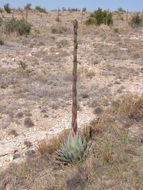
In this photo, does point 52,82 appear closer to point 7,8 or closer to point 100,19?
point 100,19

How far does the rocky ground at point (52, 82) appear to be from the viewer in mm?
8516

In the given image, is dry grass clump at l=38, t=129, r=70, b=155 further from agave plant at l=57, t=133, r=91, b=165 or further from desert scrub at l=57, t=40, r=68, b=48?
desert scrub at l=57, t=40, r=68, b=48

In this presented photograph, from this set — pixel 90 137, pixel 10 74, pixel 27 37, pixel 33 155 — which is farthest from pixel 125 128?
pixel 27 37

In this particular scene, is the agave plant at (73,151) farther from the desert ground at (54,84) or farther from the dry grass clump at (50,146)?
the desert ground at (54,84)

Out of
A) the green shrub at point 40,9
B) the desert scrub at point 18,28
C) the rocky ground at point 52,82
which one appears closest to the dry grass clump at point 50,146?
the rocky ground at point 52,82

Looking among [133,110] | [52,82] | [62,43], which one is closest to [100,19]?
[62,43]

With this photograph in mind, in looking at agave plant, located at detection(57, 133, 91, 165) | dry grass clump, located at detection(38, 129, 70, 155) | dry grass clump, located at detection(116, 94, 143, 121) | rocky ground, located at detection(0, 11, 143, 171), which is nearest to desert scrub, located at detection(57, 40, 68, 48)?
rocky ground, located at detection(0, 11, 143, 171)

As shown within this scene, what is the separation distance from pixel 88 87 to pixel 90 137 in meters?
4.82

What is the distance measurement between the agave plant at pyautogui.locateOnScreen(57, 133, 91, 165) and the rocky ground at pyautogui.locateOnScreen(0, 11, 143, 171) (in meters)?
1.25

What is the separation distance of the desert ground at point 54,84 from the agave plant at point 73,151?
863 millimetres

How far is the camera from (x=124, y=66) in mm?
14227

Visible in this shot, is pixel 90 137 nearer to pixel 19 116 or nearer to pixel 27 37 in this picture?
pixel 19 116

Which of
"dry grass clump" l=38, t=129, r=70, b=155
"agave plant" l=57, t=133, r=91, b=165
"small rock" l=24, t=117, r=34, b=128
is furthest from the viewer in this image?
"small rock" l=24, t=117, r=34, b=128

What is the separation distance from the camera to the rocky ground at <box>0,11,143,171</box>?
8.52 meters
